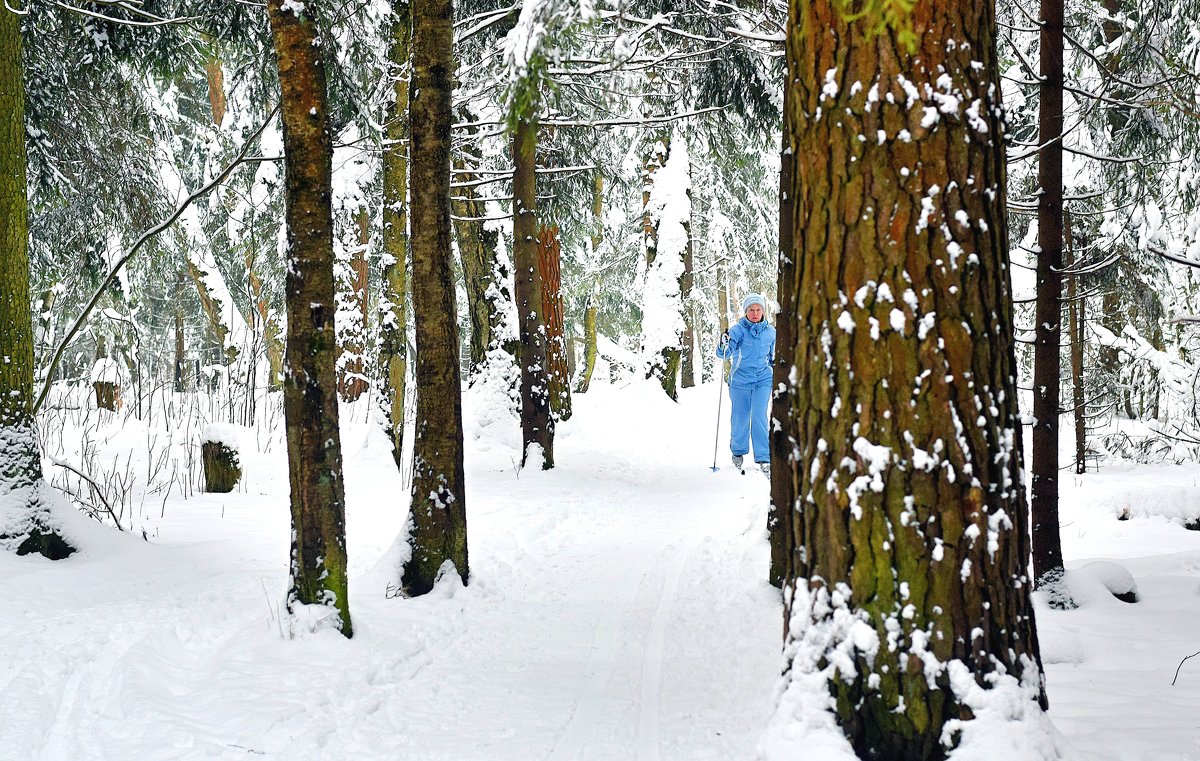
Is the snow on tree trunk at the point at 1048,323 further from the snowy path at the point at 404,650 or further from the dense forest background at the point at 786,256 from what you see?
the snowy path at the point at 404,650

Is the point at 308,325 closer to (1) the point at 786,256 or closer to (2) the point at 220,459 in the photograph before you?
(1) the point at 786,256

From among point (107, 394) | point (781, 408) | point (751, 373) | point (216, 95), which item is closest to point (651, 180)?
point (751, 373)

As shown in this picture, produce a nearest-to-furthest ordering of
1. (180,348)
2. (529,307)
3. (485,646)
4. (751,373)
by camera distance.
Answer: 1. (485,646)
2. (529,307)
3. (751,373)
4. (180,348)

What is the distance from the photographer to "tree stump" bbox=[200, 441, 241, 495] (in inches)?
322

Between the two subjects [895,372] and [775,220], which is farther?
[775,220]

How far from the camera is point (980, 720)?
8.30ft

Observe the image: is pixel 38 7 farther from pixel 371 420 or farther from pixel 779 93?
pixel 779 93

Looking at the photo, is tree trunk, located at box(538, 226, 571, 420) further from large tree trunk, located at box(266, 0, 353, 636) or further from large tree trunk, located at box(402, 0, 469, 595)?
large tree trunk, located at box(266, 0, 353, 636)

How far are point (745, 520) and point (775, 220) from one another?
16869 mm

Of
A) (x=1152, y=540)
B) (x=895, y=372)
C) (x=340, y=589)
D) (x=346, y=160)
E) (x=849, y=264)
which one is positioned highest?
(x=346, y=160)

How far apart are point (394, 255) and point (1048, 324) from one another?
708cm

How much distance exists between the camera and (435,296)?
5273 millimetres

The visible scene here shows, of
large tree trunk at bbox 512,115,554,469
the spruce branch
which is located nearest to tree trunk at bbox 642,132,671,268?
large tree trunk at bbox 512,115,554,469

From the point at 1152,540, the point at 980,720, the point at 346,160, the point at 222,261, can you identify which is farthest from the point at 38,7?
the point at 222,261
